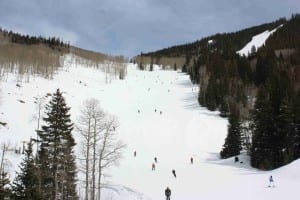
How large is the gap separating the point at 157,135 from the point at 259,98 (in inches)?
998

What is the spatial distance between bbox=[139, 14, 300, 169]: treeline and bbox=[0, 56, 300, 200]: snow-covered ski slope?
11.0 feet

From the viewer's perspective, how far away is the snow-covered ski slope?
39688 millimetres

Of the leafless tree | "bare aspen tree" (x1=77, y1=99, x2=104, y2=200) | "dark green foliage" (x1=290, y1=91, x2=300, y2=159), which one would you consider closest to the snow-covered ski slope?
the leafless tree

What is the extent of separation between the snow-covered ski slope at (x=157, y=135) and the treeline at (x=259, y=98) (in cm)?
336

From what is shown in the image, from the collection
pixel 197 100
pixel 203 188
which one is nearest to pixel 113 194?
pixel 203 188

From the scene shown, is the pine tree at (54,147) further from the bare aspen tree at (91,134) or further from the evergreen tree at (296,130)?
the evergreen tree at (296,130)

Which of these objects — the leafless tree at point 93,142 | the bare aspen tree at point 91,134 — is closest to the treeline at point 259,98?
the leafless tree at point 93,142

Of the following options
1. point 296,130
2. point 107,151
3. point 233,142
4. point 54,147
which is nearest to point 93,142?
point 107,151

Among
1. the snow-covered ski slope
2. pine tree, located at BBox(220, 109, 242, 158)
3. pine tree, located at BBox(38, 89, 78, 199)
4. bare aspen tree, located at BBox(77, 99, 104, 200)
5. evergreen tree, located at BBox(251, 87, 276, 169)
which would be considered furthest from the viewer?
pine tree, located at BBox(220, 109, 242, 158)

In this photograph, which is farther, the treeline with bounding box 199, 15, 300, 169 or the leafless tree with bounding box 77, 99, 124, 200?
the treeline with bounding box 199, 15, 300, 169

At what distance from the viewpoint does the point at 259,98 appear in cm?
6203

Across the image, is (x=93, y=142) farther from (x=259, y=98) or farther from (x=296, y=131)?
(x=259, y=98)

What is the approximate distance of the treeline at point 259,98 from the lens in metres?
54.7

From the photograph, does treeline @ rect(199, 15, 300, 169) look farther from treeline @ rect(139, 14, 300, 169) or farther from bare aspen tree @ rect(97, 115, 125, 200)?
bare aspen tree @ rect(97, 115, 125, 200)
